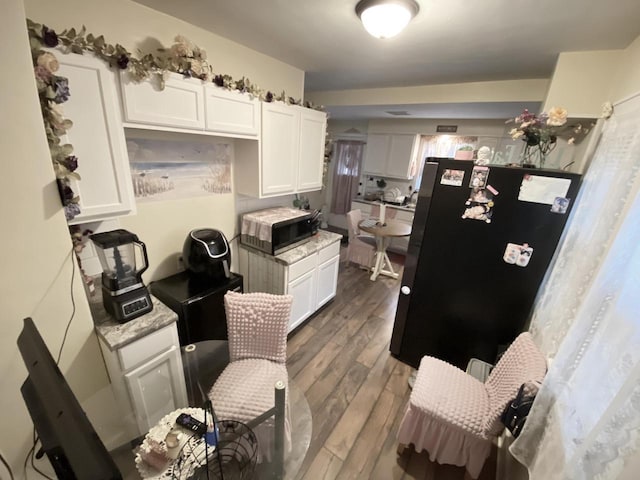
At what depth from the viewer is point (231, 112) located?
180cm

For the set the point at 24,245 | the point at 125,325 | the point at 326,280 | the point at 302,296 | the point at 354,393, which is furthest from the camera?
the point at 326,280

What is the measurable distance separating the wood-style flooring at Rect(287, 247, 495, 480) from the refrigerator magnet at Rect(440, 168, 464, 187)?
161 centimetres

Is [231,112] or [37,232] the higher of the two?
[231,112]

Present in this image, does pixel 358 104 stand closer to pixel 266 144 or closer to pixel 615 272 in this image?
pixel 266 144

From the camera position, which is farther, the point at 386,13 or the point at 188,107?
the point at 188,107

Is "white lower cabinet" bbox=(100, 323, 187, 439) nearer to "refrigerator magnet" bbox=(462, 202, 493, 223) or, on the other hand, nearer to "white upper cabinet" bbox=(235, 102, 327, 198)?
"white upper cabinet" bbox=(235, 102, 327, 198)

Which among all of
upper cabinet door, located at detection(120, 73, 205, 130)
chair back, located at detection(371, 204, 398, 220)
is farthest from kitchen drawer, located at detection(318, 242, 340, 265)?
chair back, located at detection(371, 204, 398, 220)

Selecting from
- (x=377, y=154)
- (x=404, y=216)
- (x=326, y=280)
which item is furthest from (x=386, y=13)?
(x=377, y=154)

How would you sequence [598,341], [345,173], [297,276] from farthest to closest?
[345,173], [297,276], [598,341]

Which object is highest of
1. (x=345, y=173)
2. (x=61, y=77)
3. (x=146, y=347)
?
(x=61, y=77)

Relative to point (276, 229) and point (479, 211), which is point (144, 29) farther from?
point (479, 211)

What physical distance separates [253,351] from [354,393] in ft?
3.03

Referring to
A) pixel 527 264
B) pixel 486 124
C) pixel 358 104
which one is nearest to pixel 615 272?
pixel 527 264

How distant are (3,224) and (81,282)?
371 millimetres
